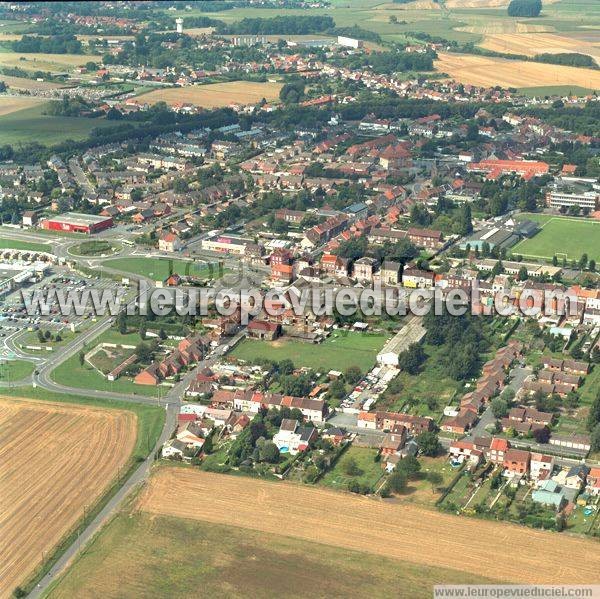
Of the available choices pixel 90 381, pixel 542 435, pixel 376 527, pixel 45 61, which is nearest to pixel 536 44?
pixel 45 61

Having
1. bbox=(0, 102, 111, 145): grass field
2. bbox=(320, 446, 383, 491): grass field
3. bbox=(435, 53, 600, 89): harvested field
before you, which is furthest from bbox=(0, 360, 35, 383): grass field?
bbox=(435, 53, 600, 89): harvested field

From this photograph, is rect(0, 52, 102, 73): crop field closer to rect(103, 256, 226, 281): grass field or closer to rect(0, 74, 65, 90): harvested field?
rect(0, 74, 65, 90): harvested field

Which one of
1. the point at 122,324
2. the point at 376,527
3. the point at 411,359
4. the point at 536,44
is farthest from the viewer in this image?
the point at 536,44

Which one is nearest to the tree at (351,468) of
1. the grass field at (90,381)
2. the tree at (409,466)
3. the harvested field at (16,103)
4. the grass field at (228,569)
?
the tree at (409,466)

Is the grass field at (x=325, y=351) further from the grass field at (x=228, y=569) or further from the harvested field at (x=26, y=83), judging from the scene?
the harvested field at (x=26, y=83)

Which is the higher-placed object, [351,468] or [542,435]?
[542,435]

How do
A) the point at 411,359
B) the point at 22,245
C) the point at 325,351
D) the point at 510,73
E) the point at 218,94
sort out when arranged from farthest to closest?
the point at 510,73 → the point at 218,94 → the point at 22,245 → the point at 325,351 → the point at 411,359

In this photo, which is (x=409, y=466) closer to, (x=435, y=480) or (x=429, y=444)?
(x=435, y=480)
